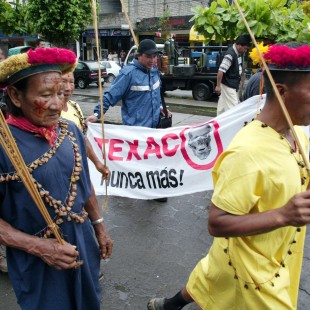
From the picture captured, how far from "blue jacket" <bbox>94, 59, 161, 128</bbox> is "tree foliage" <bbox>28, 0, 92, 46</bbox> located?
9.59 metres

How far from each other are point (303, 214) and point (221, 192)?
334 mm

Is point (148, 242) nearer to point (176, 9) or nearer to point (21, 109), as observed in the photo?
point (21, 109)

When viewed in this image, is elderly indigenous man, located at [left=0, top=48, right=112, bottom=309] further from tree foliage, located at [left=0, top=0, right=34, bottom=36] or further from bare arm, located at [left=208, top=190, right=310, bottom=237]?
tree foliage, located at [left=0, top=0, right=34, bottom=36]

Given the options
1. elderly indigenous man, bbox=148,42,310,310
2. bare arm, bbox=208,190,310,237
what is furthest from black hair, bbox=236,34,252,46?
bare arm, bbox=208,190,310,237

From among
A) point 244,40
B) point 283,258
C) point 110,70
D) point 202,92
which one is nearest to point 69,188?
point 283,258

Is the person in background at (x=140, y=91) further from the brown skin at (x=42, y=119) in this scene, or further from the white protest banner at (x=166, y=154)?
the brown skin at (x=42, y=119)

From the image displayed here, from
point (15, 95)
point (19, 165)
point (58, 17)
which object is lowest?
point (19, 165)

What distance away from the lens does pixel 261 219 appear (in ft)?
4.85

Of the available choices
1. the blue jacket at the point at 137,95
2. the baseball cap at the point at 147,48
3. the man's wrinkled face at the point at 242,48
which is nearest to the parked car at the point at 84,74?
the man's wrinkled face at the point at 242,48

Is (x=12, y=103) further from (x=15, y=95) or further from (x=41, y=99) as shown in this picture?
(x=41, y=99)

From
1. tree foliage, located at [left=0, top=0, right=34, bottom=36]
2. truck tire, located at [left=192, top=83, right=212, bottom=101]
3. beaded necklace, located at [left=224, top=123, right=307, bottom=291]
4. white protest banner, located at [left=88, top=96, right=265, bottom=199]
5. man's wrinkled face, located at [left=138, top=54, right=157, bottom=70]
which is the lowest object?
truck tire, located at [left=192, top=83, right=212, bottom=101]

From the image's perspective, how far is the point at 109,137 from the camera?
4398 millimetres

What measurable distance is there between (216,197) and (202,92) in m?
13.0

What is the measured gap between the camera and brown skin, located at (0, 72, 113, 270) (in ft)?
5.29
